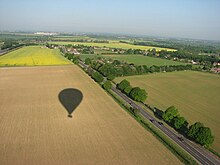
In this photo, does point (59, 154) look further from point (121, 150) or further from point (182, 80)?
point (182, 80)

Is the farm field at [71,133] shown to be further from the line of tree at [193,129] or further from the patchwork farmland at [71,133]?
the line of tree at [193,129]

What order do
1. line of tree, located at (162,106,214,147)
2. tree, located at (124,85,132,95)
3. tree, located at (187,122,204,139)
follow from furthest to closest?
tree, located at (124,85,132,95)
tree, located at (187,122,204,139)
line of tree, located at (162,106,214,147)

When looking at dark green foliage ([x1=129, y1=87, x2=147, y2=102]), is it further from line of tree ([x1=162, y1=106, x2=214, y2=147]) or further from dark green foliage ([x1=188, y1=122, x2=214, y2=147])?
dark green foliage ([x1=188, y1=122, x2=214, y2=147])

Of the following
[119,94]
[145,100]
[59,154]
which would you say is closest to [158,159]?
[59,154]

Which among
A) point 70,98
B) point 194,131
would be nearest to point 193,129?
point 194,131

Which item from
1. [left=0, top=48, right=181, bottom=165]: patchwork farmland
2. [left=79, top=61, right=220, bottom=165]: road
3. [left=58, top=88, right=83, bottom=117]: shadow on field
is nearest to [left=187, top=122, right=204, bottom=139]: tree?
[left=79, top=61, right=220, bottom=165]: road

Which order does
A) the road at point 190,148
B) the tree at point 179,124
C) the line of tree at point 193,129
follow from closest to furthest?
the road at point 190,148
the line of tree at point 193,129
the tree at point 179,124

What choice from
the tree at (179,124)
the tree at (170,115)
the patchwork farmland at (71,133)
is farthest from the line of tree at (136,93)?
the tree at (179,124)
